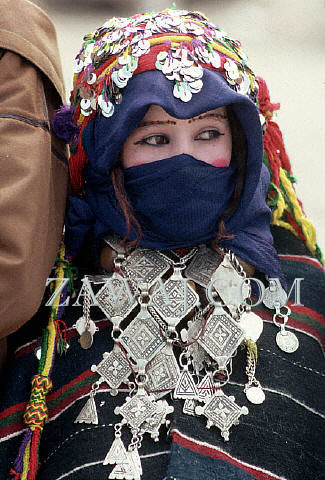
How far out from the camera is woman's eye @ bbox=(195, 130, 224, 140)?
139 centimetres

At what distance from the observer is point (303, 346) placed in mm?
1435

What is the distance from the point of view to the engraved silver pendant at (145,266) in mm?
1437

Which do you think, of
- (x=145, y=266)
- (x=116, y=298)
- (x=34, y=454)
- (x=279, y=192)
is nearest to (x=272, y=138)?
(x=279, y=192)

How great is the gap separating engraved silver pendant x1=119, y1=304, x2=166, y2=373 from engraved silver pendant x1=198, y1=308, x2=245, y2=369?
4.5 inches

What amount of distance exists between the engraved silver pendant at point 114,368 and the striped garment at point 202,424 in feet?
0.08

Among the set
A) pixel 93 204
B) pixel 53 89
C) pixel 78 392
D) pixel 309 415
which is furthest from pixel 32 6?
pixel 309 415

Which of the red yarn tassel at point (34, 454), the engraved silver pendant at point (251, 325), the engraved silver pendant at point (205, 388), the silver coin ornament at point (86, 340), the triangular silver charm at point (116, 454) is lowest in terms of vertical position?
the red yarn tassel at point (34, 454)

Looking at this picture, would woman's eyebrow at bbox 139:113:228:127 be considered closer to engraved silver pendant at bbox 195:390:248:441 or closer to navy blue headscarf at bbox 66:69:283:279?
navy blue headscarf at bbox 66:69:283:279

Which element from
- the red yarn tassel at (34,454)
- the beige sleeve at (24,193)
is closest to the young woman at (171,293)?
the red yarn tassel at (34,454)

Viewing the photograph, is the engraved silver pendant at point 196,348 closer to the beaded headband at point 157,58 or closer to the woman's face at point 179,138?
the woman's face at point 179,138

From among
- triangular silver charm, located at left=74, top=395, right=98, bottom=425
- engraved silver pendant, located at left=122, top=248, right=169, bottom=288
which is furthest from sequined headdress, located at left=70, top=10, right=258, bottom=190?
triangular silver charm, located at left=74, top=395, right=98, bottom=425

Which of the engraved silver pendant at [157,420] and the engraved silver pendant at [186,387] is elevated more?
the engraved silver pendant at [186,387]

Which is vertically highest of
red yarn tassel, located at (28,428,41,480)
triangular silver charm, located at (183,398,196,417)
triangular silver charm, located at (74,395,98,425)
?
triangular silver charm, located at (183,398,196,417)

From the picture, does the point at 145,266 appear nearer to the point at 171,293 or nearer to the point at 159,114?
the point at 171,293
